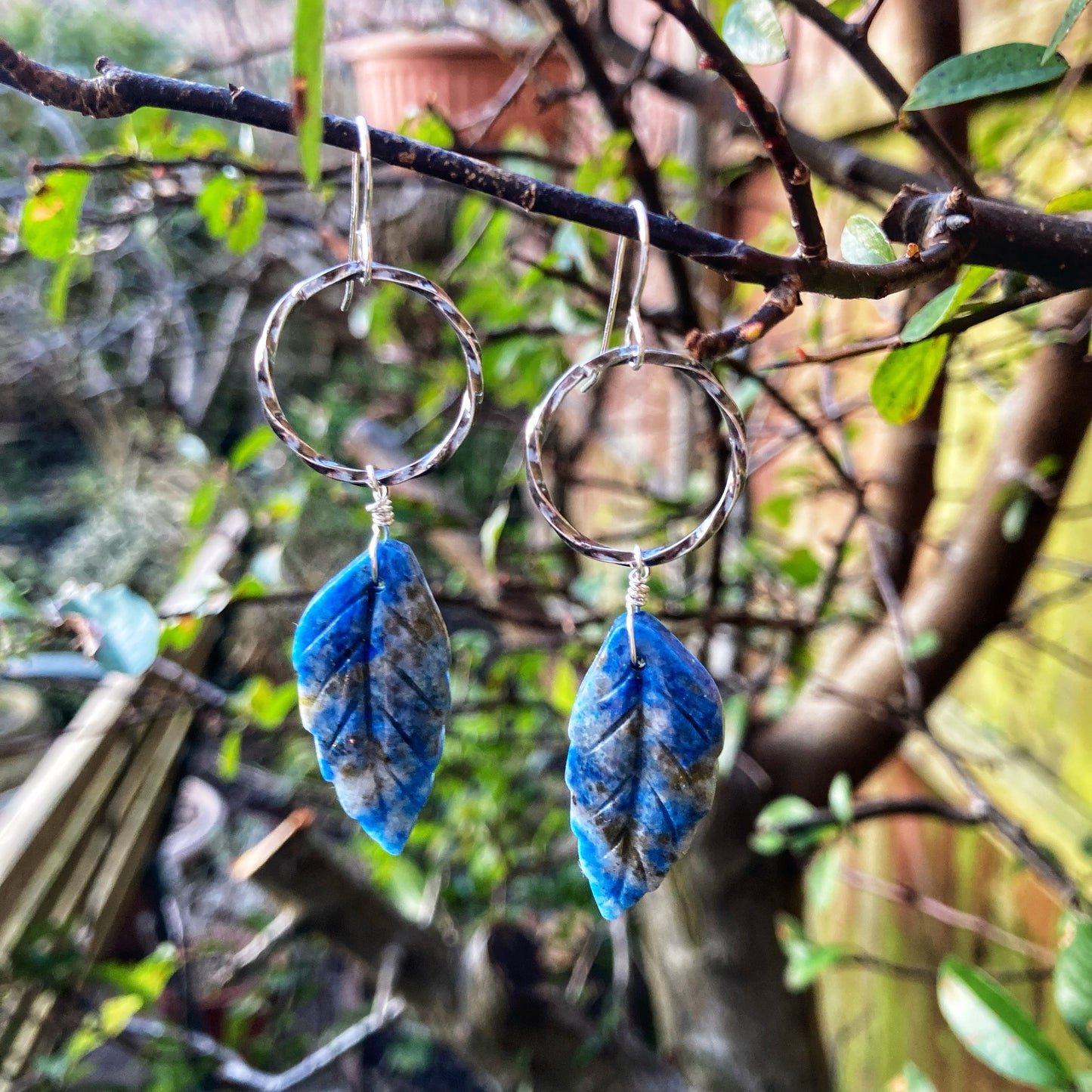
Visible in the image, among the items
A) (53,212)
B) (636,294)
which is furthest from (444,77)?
(636,294)

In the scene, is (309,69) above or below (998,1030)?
above

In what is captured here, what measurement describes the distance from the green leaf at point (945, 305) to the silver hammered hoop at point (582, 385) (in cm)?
10

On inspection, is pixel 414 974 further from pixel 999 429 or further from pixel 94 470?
pixel 94 470

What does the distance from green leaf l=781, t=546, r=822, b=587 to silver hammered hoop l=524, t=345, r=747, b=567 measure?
0.61m

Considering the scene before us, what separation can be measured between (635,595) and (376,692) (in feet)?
0.51

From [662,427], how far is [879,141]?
3.78 ft

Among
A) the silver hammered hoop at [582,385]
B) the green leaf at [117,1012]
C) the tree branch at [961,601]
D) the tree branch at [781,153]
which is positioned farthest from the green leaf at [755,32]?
the green leaf at [117,1012]

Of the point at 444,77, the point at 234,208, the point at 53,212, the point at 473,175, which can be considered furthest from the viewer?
the point at 444,77

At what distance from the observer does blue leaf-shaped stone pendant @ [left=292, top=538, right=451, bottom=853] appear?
477 millimetres

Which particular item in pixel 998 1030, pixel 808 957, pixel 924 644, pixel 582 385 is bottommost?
pixel 808 957

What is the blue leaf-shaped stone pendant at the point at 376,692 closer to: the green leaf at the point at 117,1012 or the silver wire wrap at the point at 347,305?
the silver wire wrap at the point at 347,305

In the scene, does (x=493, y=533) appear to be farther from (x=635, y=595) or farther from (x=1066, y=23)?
(x=1066, y=23)

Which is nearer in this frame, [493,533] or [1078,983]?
[1078,983]

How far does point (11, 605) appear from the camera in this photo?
2.44 feet
